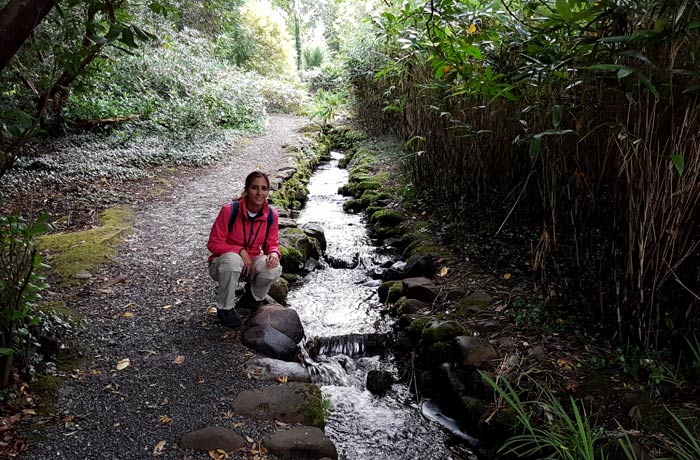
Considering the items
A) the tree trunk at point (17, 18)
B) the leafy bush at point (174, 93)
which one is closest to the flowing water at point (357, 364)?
the tree trunk at point (17, 18)

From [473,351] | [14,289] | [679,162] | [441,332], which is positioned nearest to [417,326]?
[441,332]

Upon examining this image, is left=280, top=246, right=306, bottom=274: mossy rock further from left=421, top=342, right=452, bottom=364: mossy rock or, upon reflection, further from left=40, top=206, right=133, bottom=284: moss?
left=421, top=342, right=452, bottom=364: mossy rock

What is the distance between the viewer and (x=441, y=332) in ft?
10.5

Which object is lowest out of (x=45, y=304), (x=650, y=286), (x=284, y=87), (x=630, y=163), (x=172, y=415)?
(x=172, y=415)

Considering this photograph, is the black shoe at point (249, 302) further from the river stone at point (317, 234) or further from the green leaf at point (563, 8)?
the green leaf at point (563, 8)

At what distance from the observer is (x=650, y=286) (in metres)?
2.40

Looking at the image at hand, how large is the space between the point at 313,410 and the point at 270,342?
66cm

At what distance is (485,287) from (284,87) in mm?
13904

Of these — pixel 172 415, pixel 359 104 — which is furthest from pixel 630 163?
pixel 359 104

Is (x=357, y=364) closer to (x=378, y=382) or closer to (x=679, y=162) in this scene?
(x=378, y=382)

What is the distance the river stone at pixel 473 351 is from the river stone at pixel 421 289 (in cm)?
85

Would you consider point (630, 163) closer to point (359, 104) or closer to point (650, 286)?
point (650, 286)

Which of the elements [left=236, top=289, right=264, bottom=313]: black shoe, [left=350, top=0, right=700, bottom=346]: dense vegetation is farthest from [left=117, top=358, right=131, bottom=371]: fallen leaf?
[left=350, top=0, right=700, bottom=346]: dense vegetation

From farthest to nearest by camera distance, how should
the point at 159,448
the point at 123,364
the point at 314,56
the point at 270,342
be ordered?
1. the point at 314,56
2. the point at 270,342
3. the point at 123,364
4. the point at 159,448
